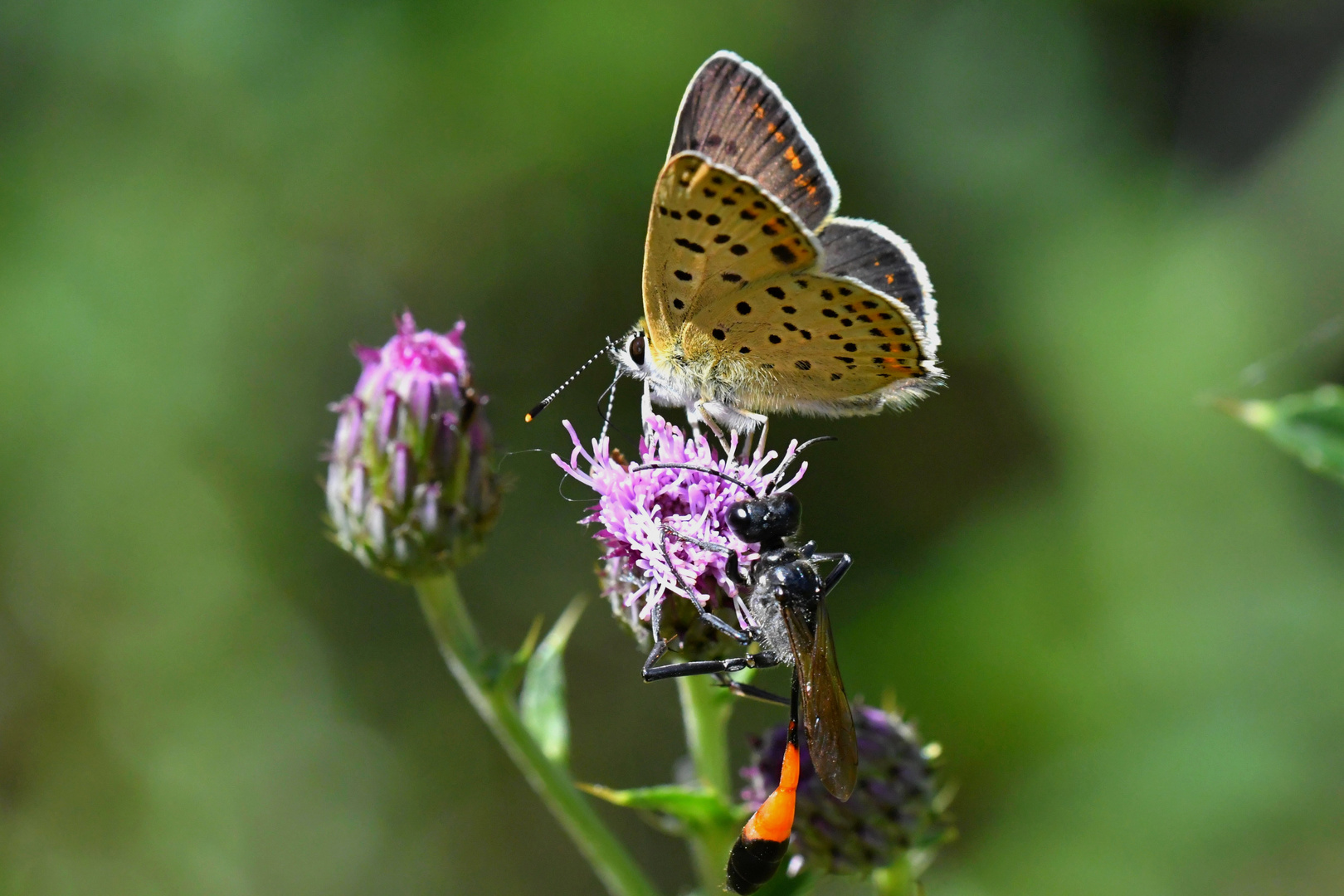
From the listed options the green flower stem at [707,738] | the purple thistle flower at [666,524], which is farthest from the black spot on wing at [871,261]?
the green flower stem at [707,738]

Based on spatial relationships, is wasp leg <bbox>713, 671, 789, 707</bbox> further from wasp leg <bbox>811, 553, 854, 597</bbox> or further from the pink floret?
wasp leg <bbox>811, 553, 854, 597</bbox>

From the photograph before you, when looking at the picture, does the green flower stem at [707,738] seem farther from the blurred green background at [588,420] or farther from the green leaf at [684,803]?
the blurred green background at [588,420]

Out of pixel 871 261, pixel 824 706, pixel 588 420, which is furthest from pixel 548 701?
pixel 588 420

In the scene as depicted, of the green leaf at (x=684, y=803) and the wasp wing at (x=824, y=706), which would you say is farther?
the green leaf at (x=684, y=803)

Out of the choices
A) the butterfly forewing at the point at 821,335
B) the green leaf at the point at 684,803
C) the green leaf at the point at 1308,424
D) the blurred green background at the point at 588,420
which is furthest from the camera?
the blurred green background at the point at 588,420

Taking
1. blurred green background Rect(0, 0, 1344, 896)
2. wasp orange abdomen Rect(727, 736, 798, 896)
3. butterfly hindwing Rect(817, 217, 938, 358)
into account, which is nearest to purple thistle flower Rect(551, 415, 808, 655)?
wasp orange abdomen Rect(727, 736, 798, 896)

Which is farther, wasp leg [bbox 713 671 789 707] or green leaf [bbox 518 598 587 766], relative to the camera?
green leaf [bbox 518 598 587 766]
